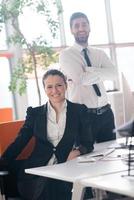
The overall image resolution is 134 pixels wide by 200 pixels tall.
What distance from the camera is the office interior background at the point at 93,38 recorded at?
5.48 meters

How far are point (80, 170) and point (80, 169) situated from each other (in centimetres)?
3

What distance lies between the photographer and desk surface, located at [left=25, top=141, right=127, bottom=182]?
1.90 m

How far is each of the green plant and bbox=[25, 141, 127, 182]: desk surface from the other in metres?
2.72

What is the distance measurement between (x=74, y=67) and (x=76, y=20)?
0.37 metres

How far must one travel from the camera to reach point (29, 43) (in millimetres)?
4891

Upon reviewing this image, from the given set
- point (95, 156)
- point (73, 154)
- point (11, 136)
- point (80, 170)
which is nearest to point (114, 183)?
point (80, 170)

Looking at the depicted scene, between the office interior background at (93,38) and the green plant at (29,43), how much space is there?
0.22m

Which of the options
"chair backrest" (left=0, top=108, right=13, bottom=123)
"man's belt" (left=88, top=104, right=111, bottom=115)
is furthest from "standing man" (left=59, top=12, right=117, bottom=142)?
"chair backrest" (left=0, top=108, right=13, bottom=123)

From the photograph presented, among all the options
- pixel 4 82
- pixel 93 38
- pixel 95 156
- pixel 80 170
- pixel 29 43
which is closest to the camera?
pixel 80 170

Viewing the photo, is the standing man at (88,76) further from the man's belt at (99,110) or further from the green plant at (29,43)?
the green plant at (29,43)

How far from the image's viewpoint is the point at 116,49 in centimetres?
676

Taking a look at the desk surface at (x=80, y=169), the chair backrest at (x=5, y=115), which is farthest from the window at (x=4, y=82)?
the desk surface at (x=80, y=169)

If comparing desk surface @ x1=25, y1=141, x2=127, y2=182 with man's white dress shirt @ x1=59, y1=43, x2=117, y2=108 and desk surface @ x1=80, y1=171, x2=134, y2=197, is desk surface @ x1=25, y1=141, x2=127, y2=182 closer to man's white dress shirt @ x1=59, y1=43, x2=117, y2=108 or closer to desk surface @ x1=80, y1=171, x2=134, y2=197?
desk surface @ x1=80, y1=171, x2=134, y2=197

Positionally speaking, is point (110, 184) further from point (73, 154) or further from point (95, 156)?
point (73, 154)
